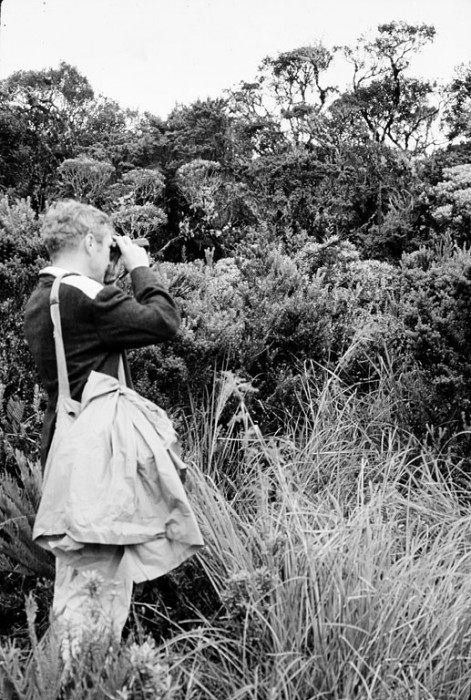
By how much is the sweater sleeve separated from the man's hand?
187mm

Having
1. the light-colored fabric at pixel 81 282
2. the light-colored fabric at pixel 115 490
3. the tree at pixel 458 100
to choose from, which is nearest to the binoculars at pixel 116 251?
the light-colored fabric at pixel 81 282

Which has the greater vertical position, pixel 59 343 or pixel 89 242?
pixel 89 242

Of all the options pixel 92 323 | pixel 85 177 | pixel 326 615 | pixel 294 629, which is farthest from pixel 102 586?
pixel 85 177

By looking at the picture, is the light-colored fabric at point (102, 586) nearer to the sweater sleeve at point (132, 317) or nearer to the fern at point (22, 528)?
the fern at point (22, 528)

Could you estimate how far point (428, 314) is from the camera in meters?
5.12

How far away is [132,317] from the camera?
2742mm

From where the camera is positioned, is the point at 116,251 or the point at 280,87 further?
the point at 280,87

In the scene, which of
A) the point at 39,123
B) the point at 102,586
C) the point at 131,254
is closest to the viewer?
the point at 102,586

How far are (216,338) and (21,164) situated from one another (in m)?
19.5

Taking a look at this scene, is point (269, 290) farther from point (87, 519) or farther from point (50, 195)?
point (50, 195)

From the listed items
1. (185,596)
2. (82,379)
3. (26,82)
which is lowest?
(185,596)

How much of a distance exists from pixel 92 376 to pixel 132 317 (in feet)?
0.91

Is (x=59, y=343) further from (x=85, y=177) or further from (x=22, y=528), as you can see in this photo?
(x=85, y=177)

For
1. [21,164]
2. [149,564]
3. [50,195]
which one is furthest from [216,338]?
[21,164]
